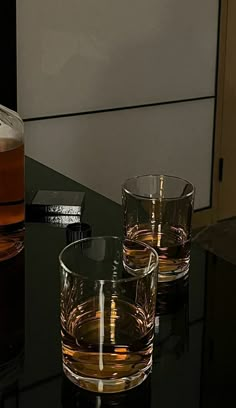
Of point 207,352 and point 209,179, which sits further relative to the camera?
point 209,179

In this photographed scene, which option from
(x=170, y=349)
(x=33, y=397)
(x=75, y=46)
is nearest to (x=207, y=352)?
(x=170, y=349)

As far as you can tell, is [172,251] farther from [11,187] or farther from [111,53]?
[111,53]

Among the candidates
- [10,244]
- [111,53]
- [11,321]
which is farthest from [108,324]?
[111,53]

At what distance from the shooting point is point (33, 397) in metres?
0.85

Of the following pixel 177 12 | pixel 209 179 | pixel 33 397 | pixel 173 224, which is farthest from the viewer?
pixel 209 179

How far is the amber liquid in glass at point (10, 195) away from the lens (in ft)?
3.72

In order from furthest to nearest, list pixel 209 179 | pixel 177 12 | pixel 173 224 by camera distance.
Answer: pixel 209 179 < pixel 177 12 < pixel 173 224

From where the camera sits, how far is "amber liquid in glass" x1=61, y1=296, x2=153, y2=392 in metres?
0.84

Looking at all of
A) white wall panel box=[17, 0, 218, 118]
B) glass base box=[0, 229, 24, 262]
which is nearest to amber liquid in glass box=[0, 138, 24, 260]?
glass base box=[0, 229, 24, 262]

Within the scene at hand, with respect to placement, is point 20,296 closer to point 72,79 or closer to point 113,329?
point 113,329

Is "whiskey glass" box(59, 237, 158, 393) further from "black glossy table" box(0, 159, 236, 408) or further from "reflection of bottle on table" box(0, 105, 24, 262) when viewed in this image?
"reflection of bottle on table" box(0, 105, 24, 262)

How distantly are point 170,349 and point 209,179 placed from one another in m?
2.40

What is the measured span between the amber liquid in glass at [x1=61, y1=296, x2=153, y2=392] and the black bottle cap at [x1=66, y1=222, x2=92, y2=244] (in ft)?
0.93

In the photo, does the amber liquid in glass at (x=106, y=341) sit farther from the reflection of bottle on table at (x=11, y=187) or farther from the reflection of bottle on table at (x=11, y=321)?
the reflection of bottle on table at (x=11, y=187)
